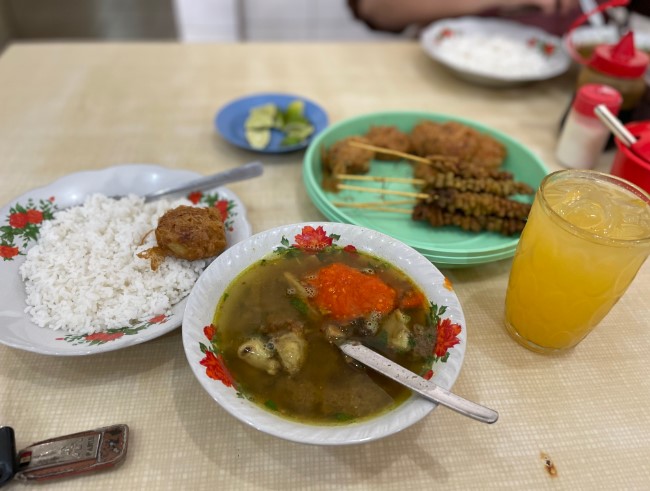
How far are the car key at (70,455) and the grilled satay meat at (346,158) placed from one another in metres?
1.42

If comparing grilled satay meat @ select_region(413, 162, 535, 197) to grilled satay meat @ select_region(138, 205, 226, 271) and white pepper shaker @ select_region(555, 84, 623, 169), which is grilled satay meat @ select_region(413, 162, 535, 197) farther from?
grilled satay meat @ select_region(138, 205, 226, 271)

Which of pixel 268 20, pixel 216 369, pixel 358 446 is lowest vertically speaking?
pixel 268 20

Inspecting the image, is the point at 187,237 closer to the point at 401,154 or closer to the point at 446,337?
the point at 446,337

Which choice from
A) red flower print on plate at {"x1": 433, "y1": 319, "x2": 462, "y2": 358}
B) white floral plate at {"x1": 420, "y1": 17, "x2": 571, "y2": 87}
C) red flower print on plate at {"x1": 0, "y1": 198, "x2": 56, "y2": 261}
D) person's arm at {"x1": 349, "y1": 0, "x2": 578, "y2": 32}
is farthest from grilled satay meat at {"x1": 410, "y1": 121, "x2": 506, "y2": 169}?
person's arm at {"x1": 349, "y1": 0, "x2": 578, "y2": 32}

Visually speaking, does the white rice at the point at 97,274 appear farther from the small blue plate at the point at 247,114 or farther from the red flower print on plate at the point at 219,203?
the small blue plate at the point at 247,114

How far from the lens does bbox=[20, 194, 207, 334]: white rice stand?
1.41m

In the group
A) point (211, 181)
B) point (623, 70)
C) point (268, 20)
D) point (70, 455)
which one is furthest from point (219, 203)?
point (268, 20)

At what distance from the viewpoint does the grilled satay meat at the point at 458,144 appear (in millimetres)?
2252

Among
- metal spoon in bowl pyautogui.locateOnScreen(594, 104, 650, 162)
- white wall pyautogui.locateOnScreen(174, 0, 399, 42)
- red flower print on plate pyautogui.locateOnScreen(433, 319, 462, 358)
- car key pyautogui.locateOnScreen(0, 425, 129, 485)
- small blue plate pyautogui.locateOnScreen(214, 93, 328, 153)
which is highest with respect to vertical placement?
metal spoon in bowl pyautogui.locateOnScreen(594, 104, 650, 162)

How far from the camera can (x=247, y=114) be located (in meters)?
2.65

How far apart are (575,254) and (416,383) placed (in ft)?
1.89

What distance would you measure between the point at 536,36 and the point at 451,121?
57.7 inches

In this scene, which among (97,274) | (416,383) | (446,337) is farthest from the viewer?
(97,274)

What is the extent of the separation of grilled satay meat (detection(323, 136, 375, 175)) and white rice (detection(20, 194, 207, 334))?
2.78 ft
